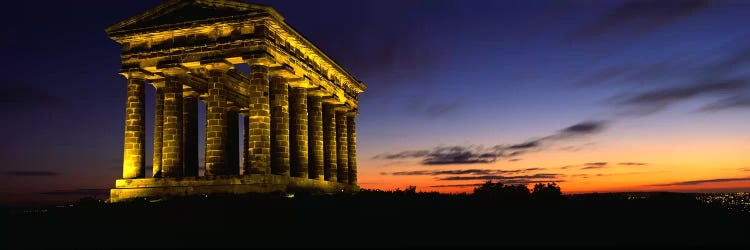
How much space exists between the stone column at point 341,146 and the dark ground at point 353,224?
15.7 m

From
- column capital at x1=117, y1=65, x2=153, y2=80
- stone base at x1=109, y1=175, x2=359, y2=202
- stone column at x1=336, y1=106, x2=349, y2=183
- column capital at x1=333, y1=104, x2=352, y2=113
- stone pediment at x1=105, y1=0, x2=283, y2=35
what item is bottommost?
stone base at x1=109, y1=175, x2=359, y2=202

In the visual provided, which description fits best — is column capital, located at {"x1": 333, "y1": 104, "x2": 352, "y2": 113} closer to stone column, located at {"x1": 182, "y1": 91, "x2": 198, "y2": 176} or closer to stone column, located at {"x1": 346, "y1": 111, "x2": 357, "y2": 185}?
stone column, located at {"x1": 346, "y1": 111, "x2": 357, "y2": 185}

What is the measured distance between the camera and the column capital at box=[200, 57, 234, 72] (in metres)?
33.1

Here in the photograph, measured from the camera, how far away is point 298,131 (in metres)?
38.3

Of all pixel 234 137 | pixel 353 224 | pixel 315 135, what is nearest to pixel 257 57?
pixel 315 135

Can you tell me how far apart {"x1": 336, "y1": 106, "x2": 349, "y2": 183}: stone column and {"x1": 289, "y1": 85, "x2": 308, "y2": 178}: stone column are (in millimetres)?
7364

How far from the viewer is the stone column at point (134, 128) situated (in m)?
34.8

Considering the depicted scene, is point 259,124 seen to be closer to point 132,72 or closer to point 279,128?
point 279,128

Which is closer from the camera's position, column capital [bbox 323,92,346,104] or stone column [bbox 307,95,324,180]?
stone column [bbox 307,95,324,180]

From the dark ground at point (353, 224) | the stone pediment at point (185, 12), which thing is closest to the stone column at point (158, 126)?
the stone pediment at point (185, 12)

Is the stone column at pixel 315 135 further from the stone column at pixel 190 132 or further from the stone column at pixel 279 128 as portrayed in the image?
the stone column at pixel 190 132

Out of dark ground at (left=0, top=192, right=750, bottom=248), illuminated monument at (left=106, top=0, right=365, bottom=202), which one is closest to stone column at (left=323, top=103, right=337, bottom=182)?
illuminated monument at (left=106, top=0, right=365, bottom=202)

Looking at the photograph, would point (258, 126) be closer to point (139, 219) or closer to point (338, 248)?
point (139, 219)

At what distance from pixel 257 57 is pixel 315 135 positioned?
35.8 ft
